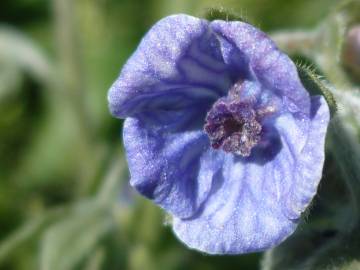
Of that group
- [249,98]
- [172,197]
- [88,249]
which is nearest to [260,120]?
[249,98]

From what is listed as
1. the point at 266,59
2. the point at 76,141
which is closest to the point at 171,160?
the point at 266,59

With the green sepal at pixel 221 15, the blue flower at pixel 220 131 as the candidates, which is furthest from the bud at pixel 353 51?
the green sepal at pixel 221 15

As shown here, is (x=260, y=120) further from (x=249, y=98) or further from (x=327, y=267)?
(x=327, y=267)

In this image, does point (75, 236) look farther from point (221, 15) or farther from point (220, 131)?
point (221, 15)

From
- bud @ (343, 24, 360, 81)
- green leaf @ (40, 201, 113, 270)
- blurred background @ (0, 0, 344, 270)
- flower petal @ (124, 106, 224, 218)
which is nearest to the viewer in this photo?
flower petal @ (124, 106, 224, 218)

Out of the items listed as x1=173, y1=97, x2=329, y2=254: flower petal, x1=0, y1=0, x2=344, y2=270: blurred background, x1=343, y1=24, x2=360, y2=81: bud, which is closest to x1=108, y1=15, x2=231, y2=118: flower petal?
x1=173, y1=97, x2=329, y2=254: flower petal

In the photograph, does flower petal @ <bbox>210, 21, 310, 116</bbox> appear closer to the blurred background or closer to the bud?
the bud
